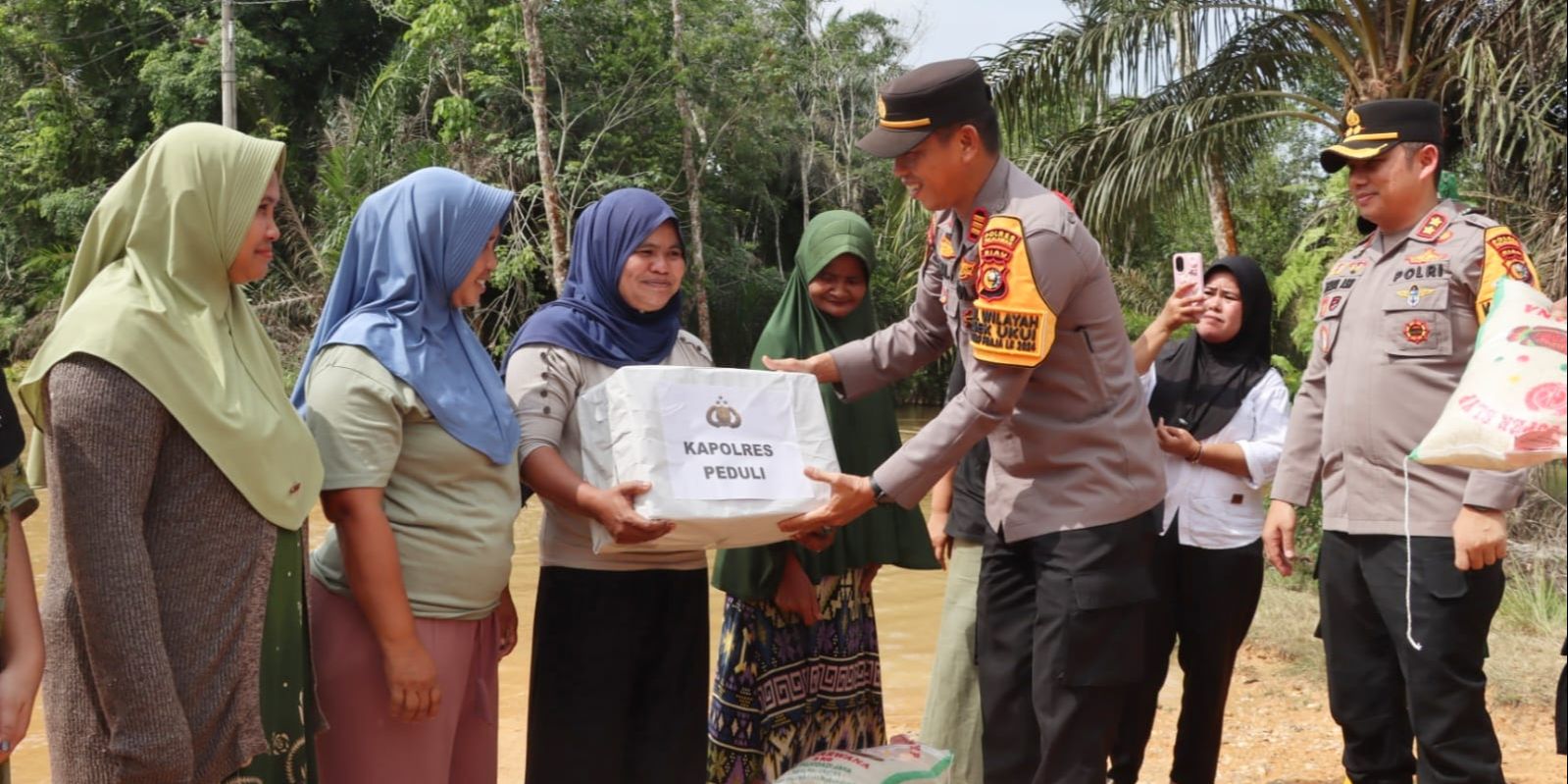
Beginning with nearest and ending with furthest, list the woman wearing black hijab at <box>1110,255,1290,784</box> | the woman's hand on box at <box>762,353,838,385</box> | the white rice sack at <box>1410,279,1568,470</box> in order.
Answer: the white rice sack at <box>1410,279,1568,470</box> → the woman's hand on box at <box>762,353,838,385</box> → the woman wearing black hijab at <box>1110,255,1290,784</box>

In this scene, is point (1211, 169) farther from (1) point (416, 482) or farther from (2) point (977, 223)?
(1) point (416, 482)

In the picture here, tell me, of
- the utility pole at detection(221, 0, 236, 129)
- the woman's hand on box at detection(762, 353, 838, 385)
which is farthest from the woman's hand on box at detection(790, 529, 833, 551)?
the utility pole at detection(221, 0, 236, 129)

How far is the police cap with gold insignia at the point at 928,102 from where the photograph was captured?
2.82 m

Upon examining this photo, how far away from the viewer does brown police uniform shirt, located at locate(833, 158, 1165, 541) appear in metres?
2.70

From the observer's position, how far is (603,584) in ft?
9.77

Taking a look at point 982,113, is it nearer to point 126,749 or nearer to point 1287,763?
point 126,749

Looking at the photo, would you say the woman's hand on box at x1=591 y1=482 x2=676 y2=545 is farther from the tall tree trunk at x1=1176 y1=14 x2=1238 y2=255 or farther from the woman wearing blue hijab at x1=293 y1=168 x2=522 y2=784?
the tall tree trunk at x1=1176 y1=14 x2=1238 y2=255

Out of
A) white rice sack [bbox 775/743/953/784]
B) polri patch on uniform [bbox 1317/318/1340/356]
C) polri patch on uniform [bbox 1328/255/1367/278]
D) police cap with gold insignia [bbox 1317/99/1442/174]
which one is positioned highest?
police cap with gold insignia [bbox 1317/99/1442/174]

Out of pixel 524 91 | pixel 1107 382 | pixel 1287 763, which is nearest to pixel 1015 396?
pixel 1107 382

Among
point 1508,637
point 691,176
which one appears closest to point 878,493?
point 1508,637

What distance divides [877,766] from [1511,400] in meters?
1.83

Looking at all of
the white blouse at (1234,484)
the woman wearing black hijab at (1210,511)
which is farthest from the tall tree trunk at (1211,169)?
the white blouse at (1234,484)

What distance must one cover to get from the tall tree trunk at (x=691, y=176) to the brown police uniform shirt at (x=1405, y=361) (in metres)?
17.8

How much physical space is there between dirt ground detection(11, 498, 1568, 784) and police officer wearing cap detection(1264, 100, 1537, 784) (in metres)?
1.50
